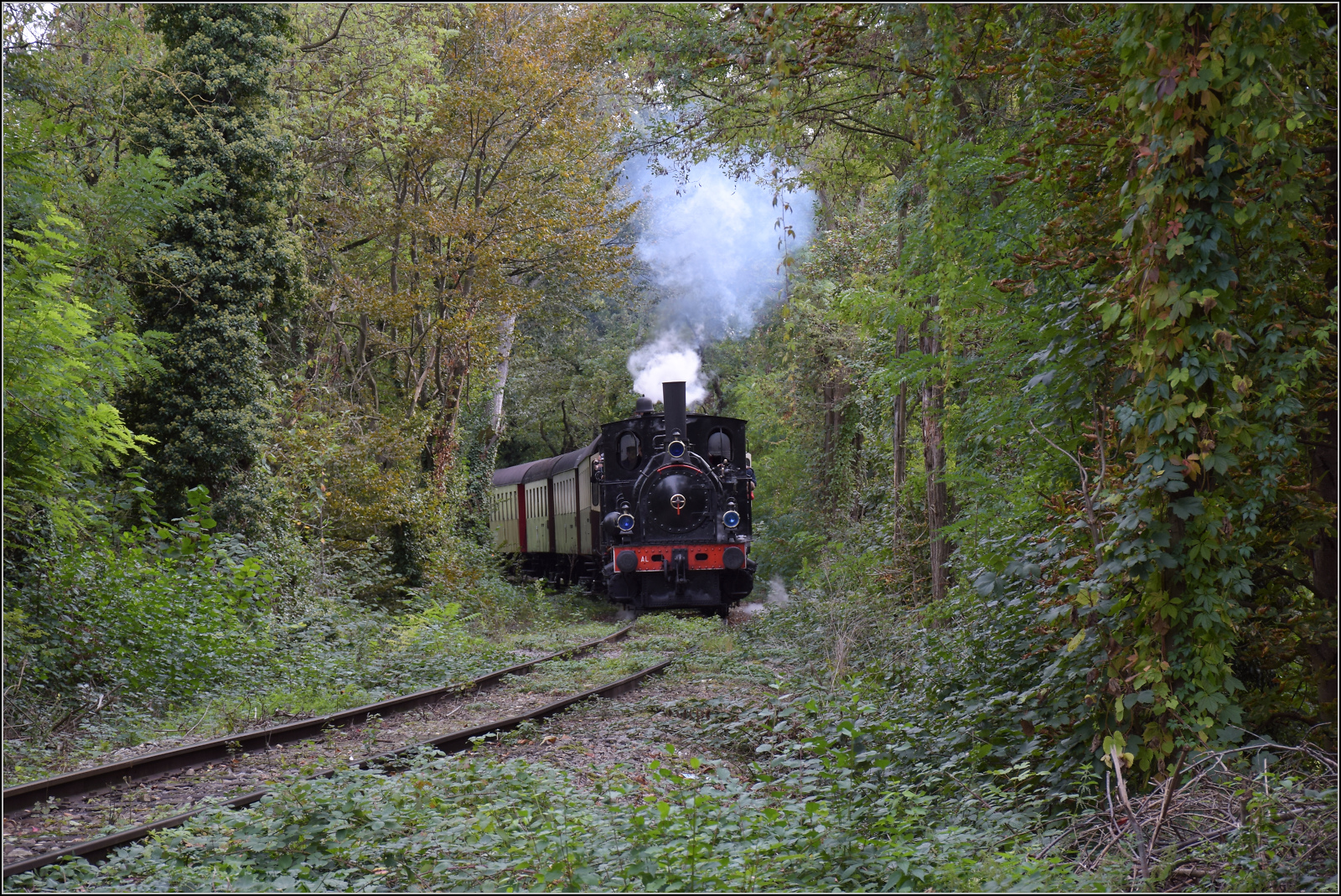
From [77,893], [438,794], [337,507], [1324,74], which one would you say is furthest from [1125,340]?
[337,507]

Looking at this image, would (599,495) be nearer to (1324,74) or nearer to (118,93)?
(118,93)

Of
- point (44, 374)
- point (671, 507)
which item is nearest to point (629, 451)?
point (671, 507)

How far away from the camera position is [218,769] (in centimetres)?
724

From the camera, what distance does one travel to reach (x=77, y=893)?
462 centimetres

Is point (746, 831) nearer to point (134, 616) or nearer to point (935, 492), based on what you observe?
point (134, 616)

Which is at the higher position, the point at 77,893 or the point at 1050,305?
the point at 1050,305

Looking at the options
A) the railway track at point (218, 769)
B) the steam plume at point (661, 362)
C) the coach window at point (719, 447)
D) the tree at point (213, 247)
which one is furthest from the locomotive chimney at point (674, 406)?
the steam plume at point (661, 362)

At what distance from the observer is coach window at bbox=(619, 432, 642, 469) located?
Answer: 17219 mm

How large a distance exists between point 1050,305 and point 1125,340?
0.60 meters

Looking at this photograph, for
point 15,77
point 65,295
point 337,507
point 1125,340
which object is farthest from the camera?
point 337,507

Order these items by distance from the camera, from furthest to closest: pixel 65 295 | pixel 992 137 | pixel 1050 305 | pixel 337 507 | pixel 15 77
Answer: pixel 337 507, pixel 65 295, pixel 15 77, pixel 992 137, pixel 1050 305

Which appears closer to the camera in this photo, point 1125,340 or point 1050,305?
point 1125,340

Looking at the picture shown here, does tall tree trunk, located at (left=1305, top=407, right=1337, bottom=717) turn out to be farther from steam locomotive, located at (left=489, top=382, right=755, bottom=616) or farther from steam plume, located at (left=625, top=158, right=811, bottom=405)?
steam plume, located at (left=625, top=158, right=811, bottom=405)

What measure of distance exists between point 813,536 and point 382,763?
1419cm
